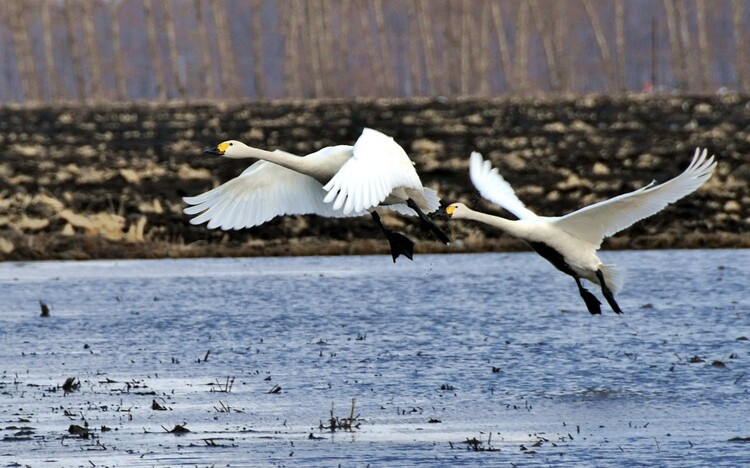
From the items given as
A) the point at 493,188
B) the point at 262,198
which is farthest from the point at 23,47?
the point at 493,188

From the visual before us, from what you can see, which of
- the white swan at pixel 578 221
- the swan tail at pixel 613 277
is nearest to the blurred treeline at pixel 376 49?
the white swan at pixel 578 221

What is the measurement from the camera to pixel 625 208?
13797 millimetres

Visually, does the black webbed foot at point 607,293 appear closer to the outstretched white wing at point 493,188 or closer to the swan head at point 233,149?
the outstretched white wing at point 493,188

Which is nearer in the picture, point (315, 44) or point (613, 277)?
point (613, 277)

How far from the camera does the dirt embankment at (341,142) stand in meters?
31.4

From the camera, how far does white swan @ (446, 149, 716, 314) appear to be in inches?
530

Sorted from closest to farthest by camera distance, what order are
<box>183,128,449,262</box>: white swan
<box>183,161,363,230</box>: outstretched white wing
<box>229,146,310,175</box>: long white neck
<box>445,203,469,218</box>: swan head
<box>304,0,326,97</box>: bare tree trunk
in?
<box>183,128,449,262</box>: white swan < <box>229,146,310,175</box>: long white neck < <box>445,203,469,218</box>: swan head < <box>183,161,363,230</box>: outstretched white wing < <box>304,0,326,97</box>: bare tree trunk

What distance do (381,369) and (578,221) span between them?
2.45 metres

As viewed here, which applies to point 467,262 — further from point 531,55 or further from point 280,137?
point 531,55

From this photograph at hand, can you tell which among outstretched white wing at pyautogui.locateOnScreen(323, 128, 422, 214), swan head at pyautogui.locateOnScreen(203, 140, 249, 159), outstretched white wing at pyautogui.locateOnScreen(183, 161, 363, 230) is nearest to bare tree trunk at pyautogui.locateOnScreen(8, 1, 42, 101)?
outstretched white wing at pyautogui.locateOnScreen(183, 161, 363, 230)

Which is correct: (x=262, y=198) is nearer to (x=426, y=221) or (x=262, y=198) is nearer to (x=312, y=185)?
(x=312, y=185)

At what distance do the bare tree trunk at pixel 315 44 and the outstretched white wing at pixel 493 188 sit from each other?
53.1m

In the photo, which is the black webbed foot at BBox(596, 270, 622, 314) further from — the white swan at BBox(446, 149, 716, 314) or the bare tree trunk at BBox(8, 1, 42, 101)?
the bare tree trunk at BBox(8, 1, 42, 101)

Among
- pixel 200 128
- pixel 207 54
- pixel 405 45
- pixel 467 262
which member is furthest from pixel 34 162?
pixel 405 45
